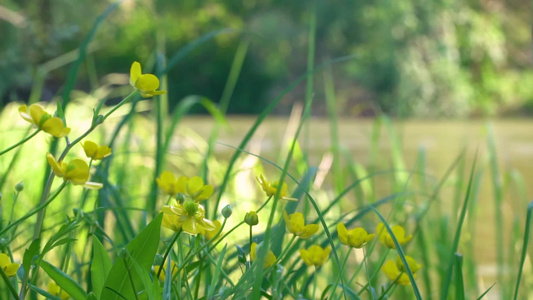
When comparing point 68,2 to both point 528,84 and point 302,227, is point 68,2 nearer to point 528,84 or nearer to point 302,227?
point 302,227

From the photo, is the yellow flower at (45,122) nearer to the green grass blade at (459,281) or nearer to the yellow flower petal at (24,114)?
the yellow flower petal at (24,114)

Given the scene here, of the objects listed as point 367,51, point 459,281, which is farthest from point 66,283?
point 367,51

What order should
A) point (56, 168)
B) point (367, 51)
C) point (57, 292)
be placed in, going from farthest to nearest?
point (367, 51) < point (57, 292) < point (56, 168)

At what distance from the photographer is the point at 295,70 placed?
1641 centimetres

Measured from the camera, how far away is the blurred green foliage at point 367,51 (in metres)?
14.7

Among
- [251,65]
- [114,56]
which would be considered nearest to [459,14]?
[251,65]

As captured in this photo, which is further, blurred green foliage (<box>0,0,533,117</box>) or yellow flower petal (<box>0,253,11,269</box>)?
blurred green foliage (<box>0,0,533,117</box>)

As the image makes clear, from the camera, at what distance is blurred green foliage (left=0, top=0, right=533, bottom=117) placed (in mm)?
14664

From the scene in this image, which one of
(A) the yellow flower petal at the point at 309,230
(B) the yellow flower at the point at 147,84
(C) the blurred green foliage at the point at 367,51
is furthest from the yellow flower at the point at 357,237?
(C) the blurred green foliage at the point at 367,51

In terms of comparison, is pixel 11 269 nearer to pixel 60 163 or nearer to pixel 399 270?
pixel 60 163

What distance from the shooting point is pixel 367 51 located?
15180mm

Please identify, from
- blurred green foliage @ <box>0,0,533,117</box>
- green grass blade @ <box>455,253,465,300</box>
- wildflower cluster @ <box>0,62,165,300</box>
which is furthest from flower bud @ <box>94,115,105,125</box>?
blurred green foliage @ <box>0,0,533,117</box>

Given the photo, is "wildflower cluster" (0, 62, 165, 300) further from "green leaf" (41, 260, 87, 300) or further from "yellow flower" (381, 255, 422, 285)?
"yellow flower" (381, 255, 422, 285)

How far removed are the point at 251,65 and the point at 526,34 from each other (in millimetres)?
7631
